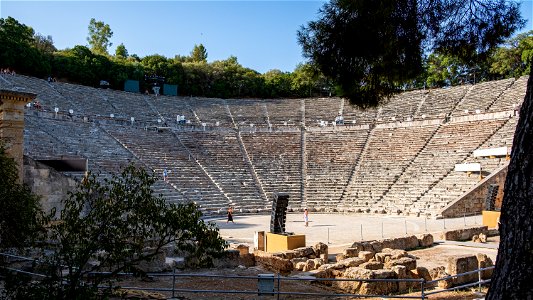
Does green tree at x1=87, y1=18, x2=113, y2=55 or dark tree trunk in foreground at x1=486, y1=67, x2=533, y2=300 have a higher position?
green tree at x1=87, y1=18, x2=113, y2=55

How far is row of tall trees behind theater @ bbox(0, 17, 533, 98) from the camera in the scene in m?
44.3

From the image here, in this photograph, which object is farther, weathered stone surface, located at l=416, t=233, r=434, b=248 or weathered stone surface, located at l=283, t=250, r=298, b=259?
weathered stone surface, located at l=416, t=233, r=434, b=248

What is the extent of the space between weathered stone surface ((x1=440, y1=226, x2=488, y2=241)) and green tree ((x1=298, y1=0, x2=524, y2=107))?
11339mm

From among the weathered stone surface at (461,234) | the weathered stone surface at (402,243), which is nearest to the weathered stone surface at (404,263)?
the weathered stone surface at (402,243)

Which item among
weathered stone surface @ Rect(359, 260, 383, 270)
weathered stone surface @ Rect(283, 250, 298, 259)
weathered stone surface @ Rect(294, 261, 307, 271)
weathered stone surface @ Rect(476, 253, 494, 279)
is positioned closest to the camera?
weathered stone surface @ Rect(476, 253, 494, 279)

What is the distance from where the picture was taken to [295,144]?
1529 inches

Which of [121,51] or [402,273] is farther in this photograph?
[121,51]

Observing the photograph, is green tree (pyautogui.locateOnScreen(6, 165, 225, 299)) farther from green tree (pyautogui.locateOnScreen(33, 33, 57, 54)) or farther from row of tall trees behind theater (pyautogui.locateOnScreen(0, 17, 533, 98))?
green tree (pyautogui.locateOnScreen(33, 33, 57, 54))

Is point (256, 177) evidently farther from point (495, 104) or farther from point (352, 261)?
point (352, 261)

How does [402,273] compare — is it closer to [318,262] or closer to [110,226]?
[318,262]

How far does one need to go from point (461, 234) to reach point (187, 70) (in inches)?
1681

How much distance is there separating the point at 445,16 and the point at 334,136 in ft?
103

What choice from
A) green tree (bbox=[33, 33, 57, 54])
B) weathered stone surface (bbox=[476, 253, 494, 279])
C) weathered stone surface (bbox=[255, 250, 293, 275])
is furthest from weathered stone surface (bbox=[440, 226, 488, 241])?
green tree (bbox=[33, 33, 57, 54])

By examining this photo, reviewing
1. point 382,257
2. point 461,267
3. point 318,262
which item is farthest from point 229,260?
point 461,267
